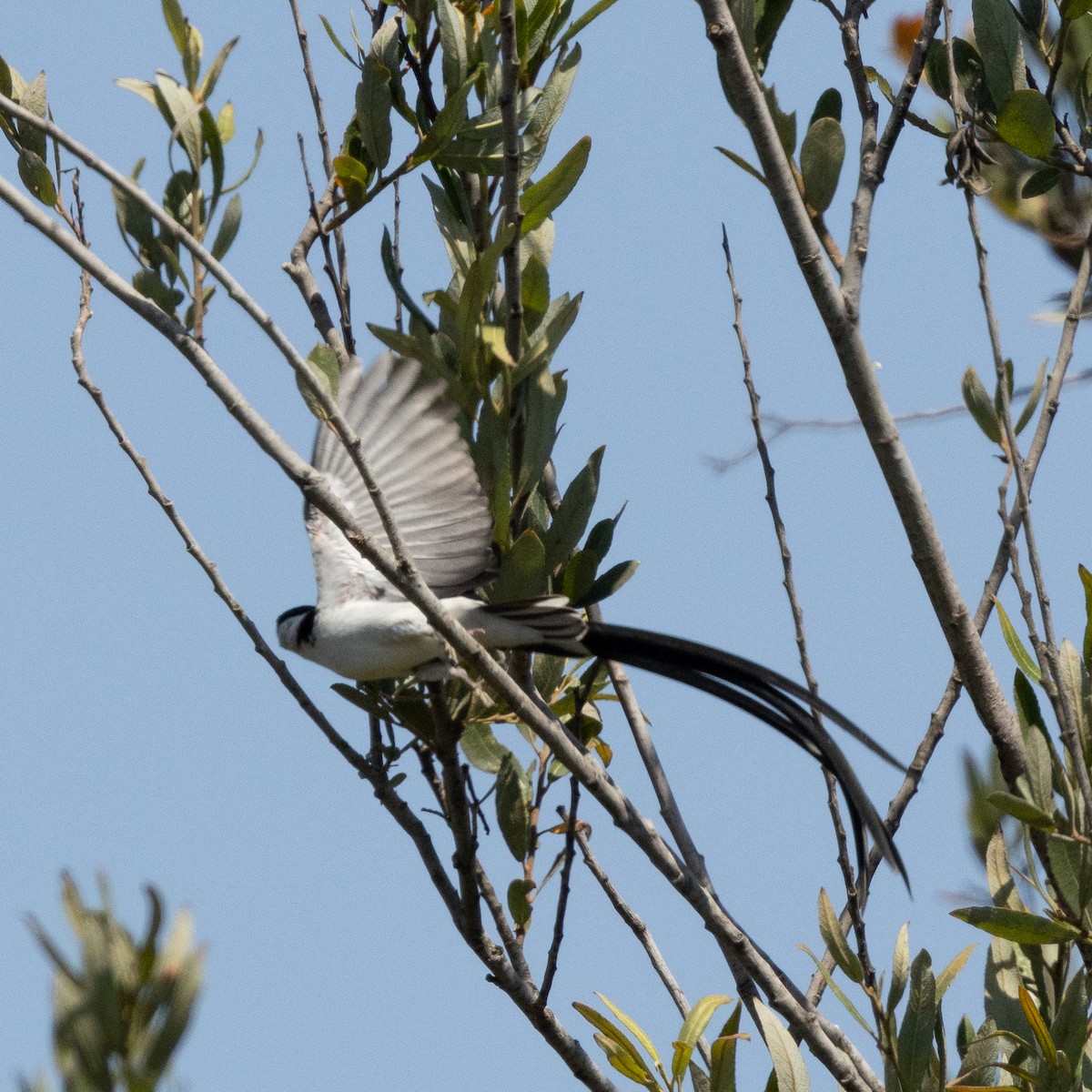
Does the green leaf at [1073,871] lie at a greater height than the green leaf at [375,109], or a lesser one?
lesser

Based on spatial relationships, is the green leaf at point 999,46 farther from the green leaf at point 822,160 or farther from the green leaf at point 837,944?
the green leaf at point 837,944

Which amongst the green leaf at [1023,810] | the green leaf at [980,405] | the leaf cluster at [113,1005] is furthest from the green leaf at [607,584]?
the leaf cluster at [113,1005]

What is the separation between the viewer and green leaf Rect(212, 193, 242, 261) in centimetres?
233

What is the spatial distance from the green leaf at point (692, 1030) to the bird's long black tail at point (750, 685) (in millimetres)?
A: 405

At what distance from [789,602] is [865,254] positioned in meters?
0.54

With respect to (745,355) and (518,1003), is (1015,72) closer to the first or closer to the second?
(745,355)

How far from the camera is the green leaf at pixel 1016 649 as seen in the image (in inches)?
88.1

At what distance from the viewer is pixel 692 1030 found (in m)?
2.06

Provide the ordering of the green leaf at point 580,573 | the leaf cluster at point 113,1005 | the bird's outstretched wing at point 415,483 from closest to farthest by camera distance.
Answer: the leaf cluster at point 113,1005 < the green leaf at point 580,573 < the bird's outstretched wing at point 415,483

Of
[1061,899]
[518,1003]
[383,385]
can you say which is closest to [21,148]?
[383,385]

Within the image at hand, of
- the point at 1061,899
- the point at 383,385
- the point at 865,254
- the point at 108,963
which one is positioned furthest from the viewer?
the point at 383,385

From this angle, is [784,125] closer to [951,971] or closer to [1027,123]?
[1027,123]

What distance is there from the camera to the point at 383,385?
9.04 feet

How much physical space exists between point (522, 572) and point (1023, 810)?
0.89 m
